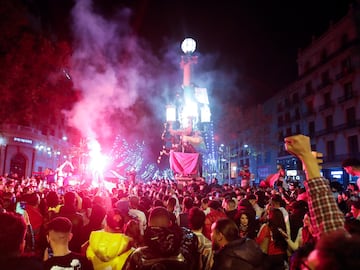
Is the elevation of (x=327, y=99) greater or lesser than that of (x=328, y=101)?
greater

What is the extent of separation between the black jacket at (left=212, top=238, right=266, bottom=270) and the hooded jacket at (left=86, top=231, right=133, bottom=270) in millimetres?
1306

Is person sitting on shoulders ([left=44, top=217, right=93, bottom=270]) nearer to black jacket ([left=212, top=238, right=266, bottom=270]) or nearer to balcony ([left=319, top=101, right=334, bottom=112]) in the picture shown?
black jacket ([left=212, top=238, right=266, bottom=270])

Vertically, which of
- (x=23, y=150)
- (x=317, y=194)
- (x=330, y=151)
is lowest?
(x=317, y=194)

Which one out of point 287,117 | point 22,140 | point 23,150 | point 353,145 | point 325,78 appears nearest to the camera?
point 353,145

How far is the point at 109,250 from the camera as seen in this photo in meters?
3.87

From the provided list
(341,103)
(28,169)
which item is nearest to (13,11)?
(28,169)

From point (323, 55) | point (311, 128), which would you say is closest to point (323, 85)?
point (323, 55)

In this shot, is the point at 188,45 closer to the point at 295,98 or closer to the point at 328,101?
the point at 328,101

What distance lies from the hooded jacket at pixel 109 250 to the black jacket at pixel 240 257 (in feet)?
4.28

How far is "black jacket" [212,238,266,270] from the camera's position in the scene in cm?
313

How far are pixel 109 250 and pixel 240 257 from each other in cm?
A: 166

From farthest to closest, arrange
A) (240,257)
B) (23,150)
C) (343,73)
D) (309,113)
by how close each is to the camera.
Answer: (309,113) < (23,150) < (343,73) < (240,257)

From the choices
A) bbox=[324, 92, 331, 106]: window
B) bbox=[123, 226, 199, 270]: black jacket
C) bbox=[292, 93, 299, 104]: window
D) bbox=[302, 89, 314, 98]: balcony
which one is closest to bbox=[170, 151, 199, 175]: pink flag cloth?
bbox=[123, 226, 199, 270]: black jacket

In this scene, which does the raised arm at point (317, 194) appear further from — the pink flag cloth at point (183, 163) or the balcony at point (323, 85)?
the balcony at point (323, 85)
